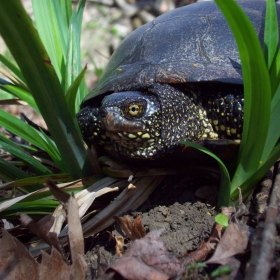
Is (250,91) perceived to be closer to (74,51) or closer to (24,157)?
(24,157)

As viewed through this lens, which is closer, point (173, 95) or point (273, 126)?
point (273, 126)

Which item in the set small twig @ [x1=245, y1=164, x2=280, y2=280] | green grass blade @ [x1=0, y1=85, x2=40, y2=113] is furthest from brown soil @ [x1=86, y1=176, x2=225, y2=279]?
green grass blade @ [x1=0, y1=85, x2=40, y2=113]

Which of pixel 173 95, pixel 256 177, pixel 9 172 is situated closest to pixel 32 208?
pixel 9 172

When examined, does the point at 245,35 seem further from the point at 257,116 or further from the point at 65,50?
the point at 65,50

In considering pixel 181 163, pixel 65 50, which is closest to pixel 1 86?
pixel 65 50

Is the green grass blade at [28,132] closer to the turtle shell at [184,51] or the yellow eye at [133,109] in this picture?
the turtle shell at [184,51]

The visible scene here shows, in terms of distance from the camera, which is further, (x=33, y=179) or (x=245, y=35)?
(x=33, y=179)
